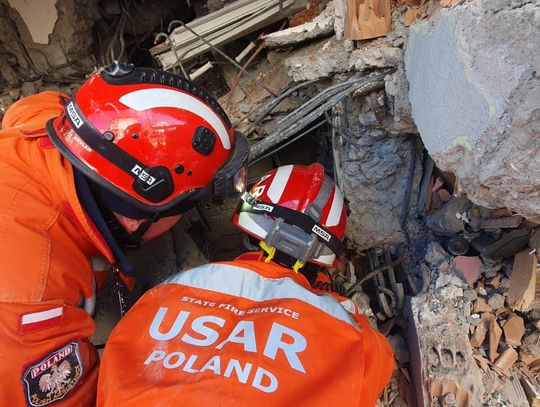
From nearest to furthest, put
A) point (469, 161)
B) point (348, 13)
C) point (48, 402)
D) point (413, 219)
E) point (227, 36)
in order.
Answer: point (469, 161)
point (48, 402)
point (348, 13)
point (413, 219)
point (227, 36)

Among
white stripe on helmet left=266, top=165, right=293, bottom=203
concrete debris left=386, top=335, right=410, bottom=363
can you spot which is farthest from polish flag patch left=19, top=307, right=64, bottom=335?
concrete debris left=386, top=335, right=410, bottom=363

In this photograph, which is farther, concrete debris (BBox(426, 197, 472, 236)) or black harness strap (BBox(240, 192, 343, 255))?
black harness strap (BBox(240, 192, 343, 255))

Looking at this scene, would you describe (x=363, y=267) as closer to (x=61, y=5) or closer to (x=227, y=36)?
(x=227, y=36)

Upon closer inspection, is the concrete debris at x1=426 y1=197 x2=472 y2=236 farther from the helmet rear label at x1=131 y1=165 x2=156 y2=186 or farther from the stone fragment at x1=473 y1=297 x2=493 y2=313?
the helmet rear label at x1=131 y1=165 x2=156 y2=186

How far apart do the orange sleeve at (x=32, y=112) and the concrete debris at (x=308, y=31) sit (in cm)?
151

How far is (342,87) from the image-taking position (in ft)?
7.20

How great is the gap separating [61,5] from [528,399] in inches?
159

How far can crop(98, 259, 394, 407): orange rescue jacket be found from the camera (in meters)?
1.34

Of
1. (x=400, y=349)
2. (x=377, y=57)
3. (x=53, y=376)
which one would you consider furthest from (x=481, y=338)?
(x=53, y=376)

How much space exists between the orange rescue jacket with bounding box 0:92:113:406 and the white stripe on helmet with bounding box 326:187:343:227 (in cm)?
126

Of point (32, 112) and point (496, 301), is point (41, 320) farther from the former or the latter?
point (496, 301)

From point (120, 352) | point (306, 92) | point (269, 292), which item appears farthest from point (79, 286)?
point (306, 92)

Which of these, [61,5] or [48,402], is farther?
[61,5]

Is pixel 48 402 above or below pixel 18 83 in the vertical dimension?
below
